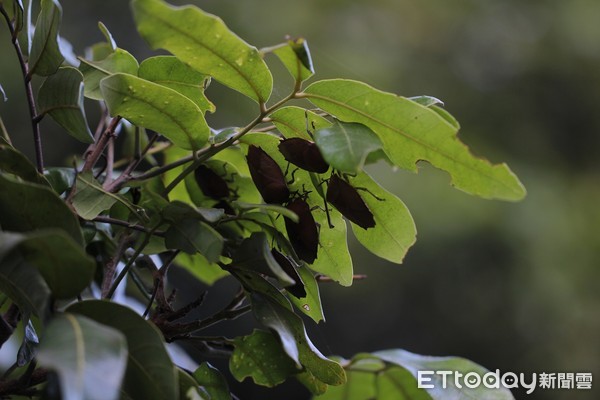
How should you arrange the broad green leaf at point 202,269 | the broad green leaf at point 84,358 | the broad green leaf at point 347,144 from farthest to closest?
1. the broad green leaf at point 202,269
2. the broad green leaf at point 347,144
3. the broad green leaf at point 84,358

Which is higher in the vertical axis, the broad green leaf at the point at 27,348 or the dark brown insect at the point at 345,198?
the dark brown insect at the point at 345,198

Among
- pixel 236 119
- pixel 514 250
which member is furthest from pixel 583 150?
pixel 236 119

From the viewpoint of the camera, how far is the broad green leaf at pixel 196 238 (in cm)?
42

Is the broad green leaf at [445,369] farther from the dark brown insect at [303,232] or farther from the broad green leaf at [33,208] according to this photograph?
the broad green leaf at [33,208]

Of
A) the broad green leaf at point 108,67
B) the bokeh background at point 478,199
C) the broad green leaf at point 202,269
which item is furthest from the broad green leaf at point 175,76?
the bokeh background at point 478,199

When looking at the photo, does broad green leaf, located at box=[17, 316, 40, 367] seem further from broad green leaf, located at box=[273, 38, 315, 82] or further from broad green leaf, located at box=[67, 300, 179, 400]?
broad green leaf, located at box=[273, 38, 315, 82]

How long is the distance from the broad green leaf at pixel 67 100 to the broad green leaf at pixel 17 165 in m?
0.04

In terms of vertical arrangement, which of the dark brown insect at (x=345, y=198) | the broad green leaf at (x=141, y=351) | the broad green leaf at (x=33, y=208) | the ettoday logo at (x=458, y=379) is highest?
the dark brown insect at (x=345, y=198)

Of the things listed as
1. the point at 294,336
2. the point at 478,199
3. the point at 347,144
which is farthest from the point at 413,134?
the point at 478,199

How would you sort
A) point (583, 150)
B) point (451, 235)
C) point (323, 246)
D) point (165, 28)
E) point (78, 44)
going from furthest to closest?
point (583, 150) → point (78, 44) → point (451, 235) → point (323, 246) → point (165, 28)

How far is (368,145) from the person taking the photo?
0.41 m

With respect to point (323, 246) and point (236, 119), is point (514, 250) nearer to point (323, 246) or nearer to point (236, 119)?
point (236, 119)

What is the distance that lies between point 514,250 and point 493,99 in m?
0.95

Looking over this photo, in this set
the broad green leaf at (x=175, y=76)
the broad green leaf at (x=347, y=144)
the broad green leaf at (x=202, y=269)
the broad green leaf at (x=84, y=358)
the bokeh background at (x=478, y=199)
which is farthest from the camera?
the bokeh background at (x=478, y=199)
